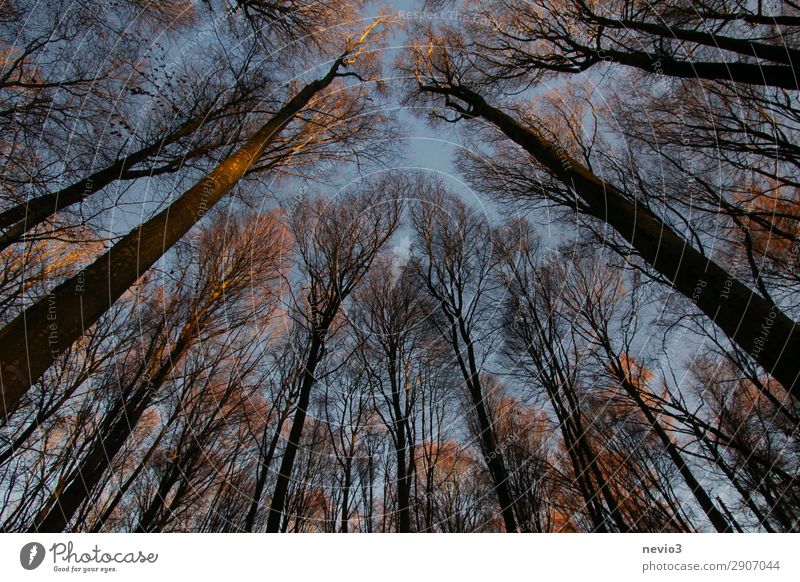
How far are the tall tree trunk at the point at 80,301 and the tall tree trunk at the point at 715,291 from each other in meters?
5.14

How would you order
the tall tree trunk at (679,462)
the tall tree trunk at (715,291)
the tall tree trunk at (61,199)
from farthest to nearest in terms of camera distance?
the tall tree trunk at (679,462), the tall tree trunk at (61,199), the tall tree trunk at (715,291)

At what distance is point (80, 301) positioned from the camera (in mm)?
2770

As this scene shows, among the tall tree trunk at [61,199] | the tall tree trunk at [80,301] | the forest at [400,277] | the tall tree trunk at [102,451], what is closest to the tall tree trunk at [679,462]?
the forest at [400,277]

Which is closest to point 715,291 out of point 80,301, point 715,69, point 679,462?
point 715,69

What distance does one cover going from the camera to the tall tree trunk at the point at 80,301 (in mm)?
2455

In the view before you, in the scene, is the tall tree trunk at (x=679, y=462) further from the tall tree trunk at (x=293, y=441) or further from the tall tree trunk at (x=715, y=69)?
the tall tree trunk at (x=293, y=441)

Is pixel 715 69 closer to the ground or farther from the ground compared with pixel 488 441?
farther from the ground

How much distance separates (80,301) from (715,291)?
18.6 feet

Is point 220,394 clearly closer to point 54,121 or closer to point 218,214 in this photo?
point 218,214

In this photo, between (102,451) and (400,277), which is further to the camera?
(400,277)

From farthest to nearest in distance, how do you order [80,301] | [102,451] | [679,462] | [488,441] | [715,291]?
1. [488,441]
2. [679,462]
3. [102,451]
4. [715,291]
5. [80,301]

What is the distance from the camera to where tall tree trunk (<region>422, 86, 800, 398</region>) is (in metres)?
3.01

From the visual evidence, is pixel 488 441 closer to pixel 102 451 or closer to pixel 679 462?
pixel 679 462

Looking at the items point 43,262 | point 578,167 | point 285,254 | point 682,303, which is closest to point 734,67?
point 578,167
